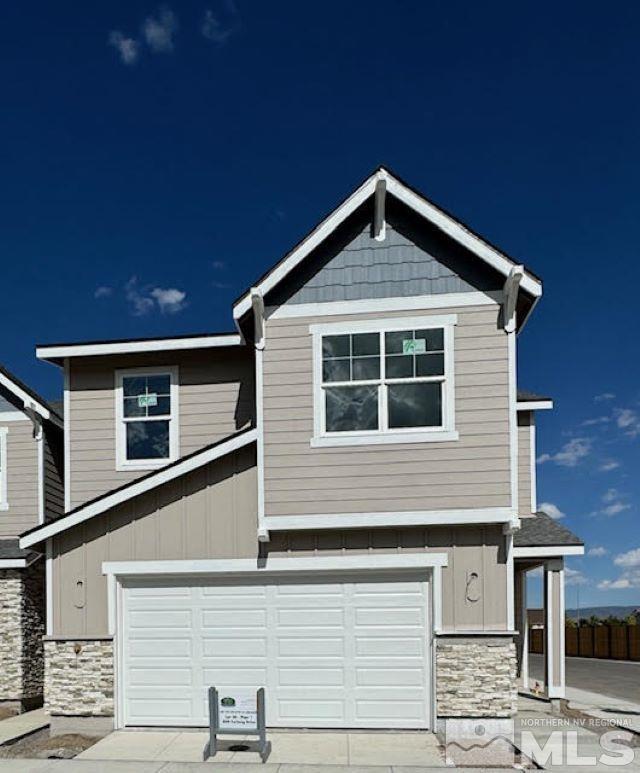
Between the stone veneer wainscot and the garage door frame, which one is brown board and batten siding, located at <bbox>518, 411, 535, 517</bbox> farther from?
the stone veneer wainscot

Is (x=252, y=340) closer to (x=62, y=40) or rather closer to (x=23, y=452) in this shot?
(x=23, y=452)

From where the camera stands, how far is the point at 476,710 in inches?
355

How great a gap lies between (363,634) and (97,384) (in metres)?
6.33

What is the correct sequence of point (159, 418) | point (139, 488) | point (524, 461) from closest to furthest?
point (139, 488) < point (159, 418) < point (524, 461)

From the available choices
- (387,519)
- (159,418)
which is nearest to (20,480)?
(159,418)

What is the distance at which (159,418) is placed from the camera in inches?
467

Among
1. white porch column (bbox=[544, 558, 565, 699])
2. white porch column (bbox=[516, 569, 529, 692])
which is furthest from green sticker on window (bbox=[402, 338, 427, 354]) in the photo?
white porch column (bbox=[516, 569, 529, 692])

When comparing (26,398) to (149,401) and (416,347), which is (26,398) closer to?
(149,401)

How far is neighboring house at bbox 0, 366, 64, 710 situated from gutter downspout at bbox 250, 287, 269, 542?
188 inches

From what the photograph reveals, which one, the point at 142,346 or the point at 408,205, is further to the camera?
the point at 142,346

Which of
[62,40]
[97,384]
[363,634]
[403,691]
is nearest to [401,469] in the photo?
[363,634]

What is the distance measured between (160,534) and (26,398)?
452cm
